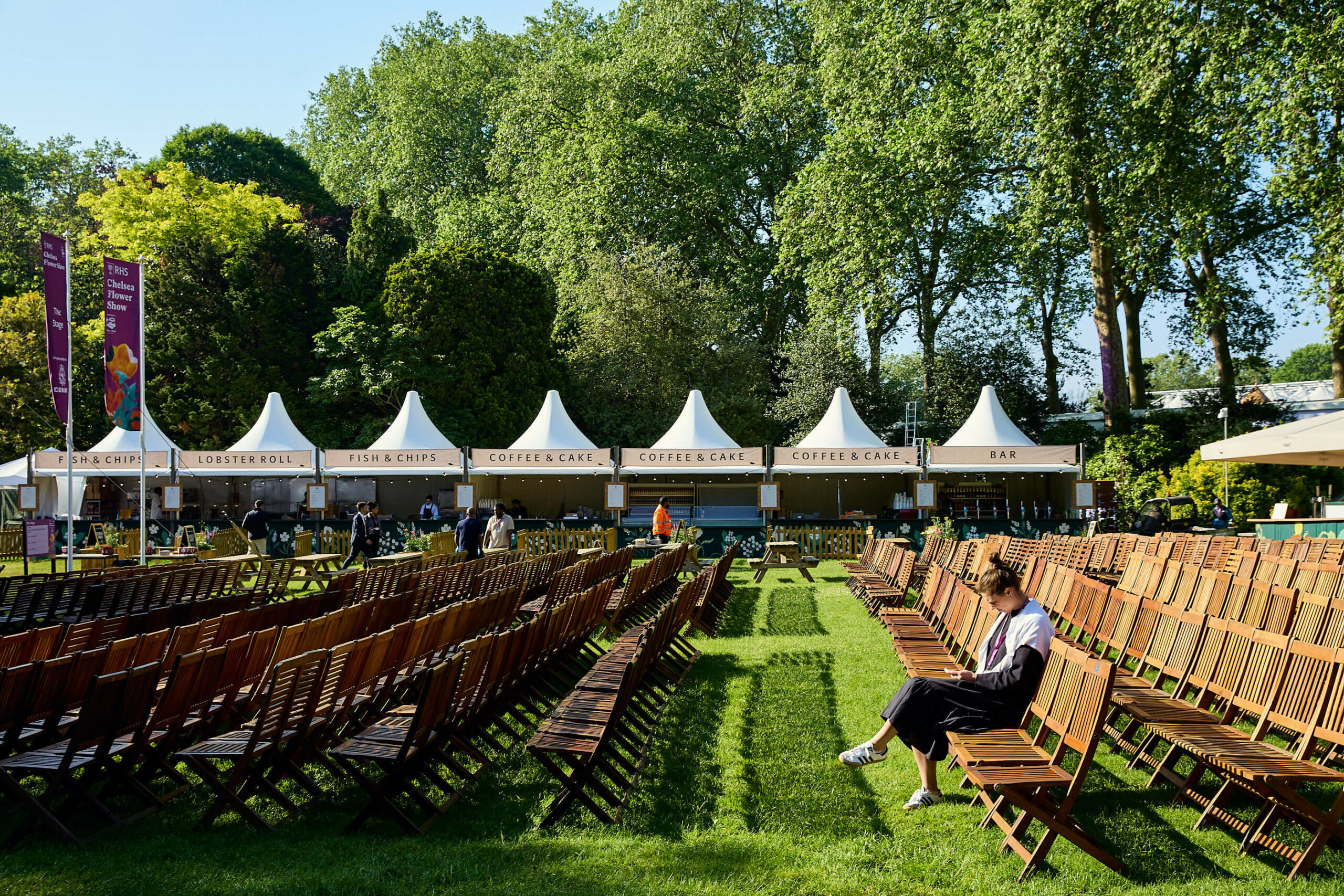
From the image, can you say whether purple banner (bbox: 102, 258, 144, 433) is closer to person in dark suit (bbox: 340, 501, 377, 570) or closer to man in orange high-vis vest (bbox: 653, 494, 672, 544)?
person in dark suit (bbox: 340, 501, 377, 570)

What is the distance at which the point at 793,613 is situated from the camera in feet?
41.5

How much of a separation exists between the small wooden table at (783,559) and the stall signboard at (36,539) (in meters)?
10.9

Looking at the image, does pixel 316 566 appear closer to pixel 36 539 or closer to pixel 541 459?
pixel 36 539

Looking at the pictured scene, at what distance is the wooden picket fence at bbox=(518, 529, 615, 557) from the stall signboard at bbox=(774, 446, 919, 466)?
15.7 ft

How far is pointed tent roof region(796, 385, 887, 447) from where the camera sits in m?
25.3

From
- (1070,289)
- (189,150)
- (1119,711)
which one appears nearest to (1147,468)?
(1070,289)

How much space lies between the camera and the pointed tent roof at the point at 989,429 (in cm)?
2525

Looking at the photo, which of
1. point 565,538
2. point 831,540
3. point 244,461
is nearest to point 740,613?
point 831,540

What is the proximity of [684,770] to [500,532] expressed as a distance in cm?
1147

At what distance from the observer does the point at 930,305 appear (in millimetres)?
35969

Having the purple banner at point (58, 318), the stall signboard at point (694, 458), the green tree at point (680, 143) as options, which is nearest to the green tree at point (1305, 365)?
the green tree at point (680, 143)

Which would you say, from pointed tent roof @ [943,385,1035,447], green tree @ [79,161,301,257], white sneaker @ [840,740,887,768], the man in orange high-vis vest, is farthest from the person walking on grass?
green tree @ [79,161,301,257]

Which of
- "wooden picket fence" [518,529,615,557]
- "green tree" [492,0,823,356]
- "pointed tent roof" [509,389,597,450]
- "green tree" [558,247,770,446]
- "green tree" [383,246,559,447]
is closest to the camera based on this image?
"wooden picket fence" [518,529,615,557]

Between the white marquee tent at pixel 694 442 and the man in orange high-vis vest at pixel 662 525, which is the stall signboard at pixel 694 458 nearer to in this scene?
the white marquee tent at pixel 694 442
